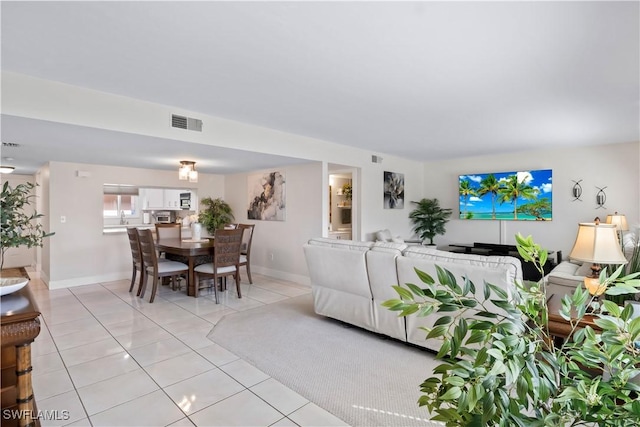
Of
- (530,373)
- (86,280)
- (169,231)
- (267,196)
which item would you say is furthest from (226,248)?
(530,373)

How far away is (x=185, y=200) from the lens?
7285 millimetres

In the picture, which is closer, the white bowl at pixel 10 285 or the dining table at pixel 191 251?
the white bowl at pixel 10 285

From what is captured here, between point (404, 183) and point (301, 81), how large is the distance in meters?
4.99

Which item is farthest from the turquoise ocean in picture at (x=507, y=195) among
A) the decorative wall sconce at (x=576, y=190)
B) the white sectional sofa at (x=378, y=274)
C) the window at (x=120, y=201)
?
the window at (x=120, y=201)

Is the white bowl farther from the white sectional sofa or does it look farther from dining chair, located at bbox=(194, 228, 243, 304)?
dining chair, located at bbox=(194, 228, 243, 304)

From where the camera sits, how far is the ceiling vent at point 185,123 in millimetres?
3617

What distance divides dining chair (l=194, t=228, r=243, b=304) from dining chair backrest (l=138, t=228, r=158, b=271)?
583 millimetres

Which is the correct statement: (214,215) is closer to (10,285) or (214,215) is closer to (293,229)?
(293,229)

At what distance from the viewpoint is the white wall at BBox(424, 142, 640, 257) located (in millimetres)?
5523

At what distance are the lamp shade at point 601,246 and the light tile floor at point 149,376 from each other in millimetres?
1975

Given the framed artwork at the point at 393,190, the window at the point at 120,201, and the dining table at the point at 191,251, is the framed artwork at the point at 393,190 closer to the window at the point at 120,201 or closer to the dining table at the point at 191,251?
the dining table at the point at 191,251

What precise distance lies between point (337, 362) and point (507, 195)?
18.3ft

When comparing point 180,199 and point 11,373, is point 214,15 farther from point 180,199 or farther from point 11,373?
point 180,199

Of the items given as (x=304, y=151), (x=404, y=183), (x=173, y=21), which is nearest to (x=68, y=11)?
(x=173, y=21)
